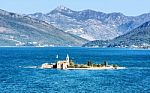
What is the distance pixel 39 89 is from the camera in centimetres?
12138

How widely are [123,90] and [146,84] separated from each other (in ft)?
47.0

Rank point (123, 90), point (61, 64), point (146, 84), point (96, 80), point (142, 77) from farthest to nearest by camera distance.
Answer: point (61, 64)
point (142, 77)
point (96, 80)
point (146, 84)
point (123, 90)

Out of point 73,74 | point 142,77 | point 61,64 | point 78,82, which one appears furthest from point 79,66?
point 78,82

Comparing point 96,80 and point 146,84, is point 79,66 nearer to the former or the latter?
point 96,80

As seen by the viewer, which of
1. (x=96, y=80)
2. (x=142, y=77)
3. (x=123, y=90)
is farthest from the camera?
(x=142, y=77)

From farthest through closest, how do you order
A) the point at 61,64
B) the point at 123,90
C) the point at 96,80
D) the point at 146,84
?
the point at 61,64, the point at 96,80, the point at 146,84, the point at 123,90

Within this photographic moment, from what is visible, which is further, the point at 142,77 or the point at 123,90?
the point at 142,77

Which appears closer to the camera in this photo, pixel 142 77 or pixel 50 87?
pixel 50 87

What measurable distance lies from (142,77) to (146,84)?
22.8 m

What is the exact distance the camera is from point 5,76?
158 meters

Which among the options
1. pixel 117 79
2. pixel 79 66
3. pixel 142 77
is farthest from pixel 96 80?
pixel 79 66

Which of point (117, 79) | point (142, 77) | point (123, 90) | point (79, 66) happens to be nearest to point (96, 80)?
point (117, 79)

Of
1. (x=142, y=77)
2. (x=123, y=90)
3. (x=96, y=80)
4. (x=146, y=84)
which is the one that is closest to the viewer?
(x=123, y=90)

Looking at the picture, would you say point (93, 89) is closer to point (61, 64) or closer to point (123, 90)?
point (123, 90)
